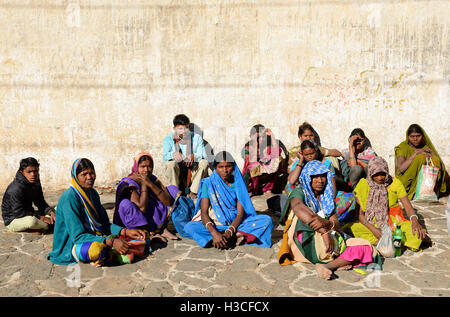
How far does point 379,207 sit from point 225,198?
1.78 meters

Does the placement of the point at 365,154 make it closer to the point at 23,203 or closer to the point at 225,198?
the point at 225,198

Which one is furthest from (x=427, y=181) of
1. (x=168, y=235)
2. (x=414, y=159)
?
(x=168, y=235)

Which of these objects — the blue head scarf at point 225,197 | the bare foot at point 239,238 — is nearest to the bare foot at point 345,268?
the bare foot at point 239,238

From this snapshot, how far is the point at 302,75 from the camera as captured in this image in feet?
25.1

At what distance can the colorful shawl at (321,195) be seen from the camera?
4.52 m

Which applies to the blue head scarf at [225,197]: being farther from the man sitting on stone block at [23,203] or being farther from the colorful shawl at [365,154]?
the colorful shawl at [365,154]

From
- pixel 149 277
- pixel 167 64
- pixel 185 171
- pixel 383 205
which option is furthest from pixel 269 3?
pixel 149 277

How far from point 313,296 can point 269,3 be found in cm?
527

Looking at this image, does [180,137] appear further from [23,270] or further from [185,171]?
[23,270]

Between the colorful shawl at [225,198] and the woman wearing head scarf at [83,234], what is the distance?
981 millimetres

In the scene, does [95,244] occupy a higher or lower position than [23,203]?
lower

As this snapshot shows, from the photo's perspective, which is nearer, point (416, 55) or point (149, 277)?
point (149, 277)

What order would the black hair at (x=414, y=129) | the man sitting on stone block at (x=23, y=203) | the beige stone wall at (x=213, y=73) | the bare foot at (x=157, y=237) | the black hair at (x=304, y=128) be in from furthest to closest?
1. the beige stone wall at (x=213, y=73)
2. the black hair at (x=304, y=128)
3. the black hair at (x=414, y=129)
4. the man sitting on stone block at (x=23, y=203)
5. the bare foot at (x=157, y=237)

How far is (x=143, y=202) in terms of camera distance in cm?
523
